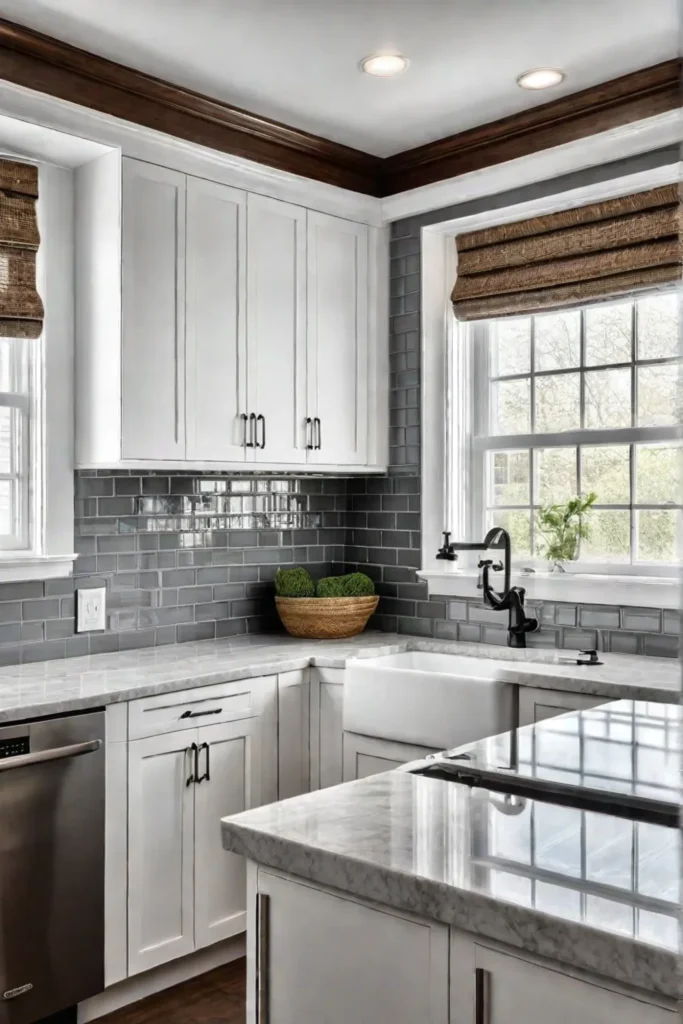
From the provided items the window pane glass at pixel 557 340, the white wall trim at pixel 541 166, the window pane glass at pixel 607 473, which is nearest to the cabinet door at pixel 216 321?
the white wall trim at pixel 541 166

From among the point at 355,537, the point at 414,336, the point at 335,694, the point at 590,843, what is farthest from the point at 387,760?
the point at 590,843

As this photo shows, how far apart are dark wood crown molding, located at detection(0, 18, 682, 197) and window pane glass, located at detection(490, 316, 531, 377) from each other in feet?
1.95

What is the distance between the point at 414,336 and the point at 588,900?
3.07 m

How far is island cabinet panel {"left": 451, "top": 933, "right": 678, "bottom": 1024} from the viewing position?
0.97 metres

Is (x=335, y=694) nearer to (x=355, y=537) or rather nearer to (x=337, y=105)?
(x=355, y=537)

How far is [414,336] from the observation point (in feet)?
12.7

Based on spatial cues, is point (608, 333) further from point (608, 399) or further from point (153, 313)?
point (153, 313)

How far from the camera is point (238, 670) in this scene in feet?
9.89

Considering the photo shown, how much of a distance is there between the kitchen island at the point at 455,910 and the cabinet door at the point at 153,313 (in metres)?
1.92

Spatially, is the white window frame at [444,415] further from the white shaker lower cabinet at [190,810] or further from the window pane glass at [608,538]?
the white shaker lower cabinet at [190,810]

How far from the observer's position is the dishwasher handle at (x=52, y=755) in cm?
242

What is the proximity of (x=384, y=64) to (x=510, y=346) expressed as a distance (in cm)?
118

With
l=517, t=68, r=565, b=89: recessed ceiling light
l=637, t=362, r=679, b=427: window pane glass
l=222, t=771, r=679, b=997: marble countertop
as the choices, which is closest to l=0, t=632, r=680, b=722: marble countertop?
l=637, t=362, r=679, b=427: window pane glass

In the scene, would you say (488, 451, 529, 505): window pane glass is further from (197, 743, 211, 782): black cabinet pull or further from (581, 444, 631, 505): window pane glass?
(197, 743, 211, 782): black cabinet pull
